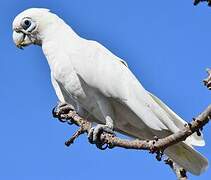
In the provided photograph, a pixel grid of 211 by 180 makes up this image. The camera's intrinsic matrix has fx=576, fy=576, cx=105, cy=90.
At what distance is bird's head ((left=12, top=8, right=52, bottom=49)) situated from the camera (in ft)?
13.7

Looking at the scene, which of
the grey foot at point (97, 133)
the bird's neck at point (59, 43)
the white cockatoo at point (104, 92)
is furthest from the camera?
the bird's neck at point (59, 43)

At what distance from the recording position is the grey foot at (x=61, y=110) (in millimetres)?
3969

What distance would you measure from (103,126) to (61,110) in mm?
493

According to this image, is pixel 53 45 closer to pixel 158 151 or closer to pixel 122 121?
pixel 122 121

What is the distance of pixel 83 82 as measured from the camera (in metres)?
3.78

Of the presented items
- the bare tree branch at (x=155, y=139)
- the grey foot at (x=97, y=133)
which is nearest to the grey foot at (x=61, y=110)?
the bare tree branch at (x=155, y=139)

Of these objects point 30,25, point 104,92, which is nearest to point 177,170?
point 104,92

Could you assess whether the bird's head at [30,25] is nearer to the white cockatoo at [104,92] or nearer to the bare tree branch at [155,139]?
the white cockatoo at [104,92]

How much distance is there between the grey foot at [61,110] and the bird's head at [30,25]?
51 cm

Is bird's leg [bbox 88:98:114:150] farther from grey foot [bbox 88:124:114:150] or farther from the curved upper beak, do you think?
the curved upper beak

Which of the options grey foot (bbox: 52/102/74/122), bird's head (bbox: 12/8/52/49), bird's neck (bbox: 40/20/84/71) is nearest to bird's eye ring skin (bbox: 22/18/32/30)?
bird's head (bbox: 12/8/52/49)

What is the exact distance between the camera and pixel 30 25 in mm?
4191

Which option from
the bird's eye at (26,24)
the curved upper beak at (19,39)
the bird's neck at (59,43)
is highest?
the bird's eye at (26,24)

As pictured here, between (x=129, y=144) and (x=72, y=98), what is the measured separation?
35.3 inches
